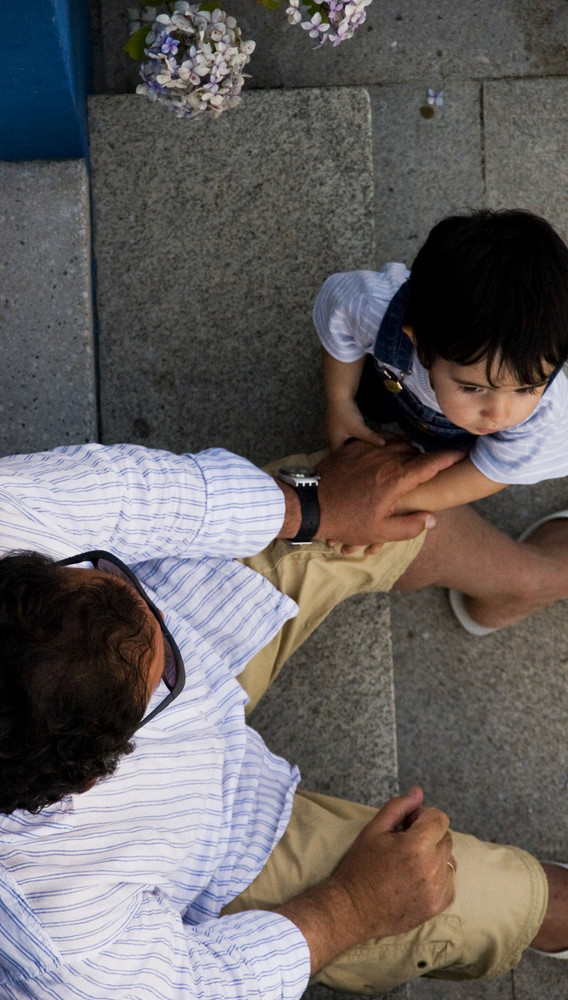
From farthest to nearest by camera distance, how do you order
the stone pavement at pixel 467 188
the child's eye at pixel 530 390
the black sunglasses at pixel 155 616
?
the stone pavement at pixel 467 188
the child's eye at pixel 530 390
the black sunglasses at pixel 155 616

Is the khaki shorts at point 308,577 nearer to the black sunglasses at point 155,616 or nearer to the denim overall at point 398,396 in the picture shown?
the denim overall at point 398,396

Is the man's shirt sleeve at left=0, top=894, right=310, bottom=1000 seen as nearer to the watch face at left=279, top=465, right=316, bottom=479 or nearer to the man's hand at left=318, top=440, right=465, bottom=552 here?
the man's hand at left=318, top=440, right=465, bottom=552

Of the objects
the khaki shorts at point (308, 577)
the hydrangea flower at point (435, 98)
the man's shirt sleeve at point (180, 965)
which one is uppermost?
the hydrangea flower at point (435, 98)

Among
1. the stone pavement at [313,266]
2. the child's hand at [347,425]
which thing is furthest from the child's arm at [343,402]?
the stone pavement at [313,266]

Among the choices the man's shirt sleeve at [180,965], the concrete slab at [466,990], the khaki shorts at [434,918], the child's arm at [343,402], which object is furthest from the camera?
the concrete slab at [466,990]

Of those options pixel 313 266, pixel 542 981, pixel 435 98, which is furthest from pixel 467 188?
pixel 542 981

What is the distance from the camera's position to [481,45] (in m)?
2.68

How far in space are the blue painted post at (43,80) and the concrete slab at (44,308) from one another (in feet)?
0.28

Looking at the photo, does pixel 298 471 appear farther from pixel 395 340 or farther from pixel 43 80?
pixel 43 80

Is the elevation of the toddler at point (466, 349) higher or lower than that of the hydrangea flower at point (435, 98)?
lower

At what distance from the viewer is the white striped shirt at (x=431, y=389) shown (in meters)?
1.92

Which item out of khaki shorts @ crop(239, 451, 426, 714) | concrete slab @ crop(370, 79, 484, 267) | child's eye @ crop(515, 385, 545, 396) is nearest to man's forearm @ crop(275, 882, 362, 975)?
khaki shorts @ crop(239, 451, 426, 714)

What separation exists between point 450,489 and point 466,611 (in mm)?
604

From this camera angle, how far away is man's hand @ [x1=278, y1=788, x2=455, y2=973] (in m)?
1.80
